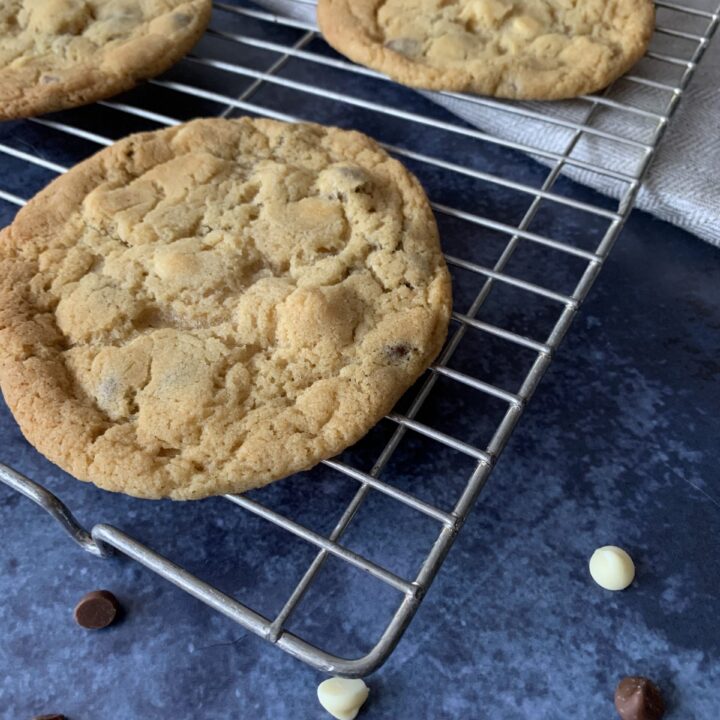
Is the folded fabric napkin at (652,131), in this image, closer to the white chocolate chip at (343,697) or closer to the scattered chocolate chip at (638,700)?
the scattered chocolate chip at (638,700)

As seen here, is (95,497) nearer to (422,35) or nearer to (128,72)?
(128,72)

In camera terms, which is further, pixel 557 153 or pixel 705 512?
pixel 557 153

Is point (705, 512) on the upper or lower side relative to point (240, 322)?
lower

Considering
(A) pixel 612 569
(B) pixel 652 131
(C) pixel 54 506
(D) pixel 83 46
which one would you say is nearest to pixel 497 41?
(B) pixel 652 131

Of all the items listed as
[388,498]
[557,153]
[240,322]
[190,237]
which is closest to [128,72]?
[190,237]

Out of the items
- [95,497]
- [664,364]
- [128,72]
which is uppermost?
[128,72]

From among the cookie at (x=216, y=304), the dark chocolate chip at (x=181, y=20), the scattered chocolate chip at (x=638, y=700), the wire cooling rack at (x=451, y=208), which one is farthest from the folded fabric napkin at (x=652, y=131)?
the scattered chocolate chip at (x=638, y=700)

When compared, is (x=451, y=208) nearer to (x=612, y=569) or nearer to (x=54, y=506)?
(x=612, y=569)

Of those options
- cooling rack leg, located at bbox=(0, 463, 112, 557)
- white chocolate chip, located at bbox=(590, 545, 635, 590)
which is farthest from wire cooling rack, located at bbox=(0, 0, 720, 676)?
white chocolate chip, located at bbox=(590, 545, 635, 590)
